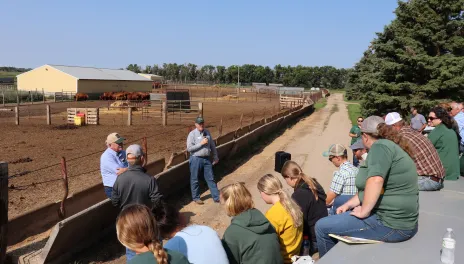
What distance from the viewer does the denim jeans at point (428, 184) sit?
516cm

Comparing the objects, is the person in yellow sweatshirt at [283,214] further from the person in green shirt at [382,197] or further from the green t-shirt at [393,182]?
the green t-shirt at [393,182]

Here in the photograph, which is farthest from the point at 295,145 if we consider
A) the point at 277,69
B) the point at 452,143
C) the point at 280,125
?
the point at 277,69

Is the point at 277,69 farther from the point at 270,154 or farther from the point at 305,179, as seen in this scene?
the point at 305,179

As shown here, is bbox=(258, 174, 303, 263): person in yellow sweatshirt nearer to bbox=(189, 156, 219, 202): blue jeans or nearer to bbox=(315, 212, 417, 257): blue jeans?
bbox=(315, 212, 417, 257): blue jeans

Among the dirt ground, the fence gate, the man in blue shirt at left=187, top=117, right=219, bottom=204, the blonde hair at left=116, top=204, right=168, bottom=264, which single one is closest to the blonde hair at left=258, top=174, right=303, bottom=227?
the dirt ground

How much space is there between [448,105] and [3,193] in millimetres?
7425

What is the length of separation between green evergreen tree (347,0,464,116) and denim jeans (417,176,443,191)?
1356 centimetres

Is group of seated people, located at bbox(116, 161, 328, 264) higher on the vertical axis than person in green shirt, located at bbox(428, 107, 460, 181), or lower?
lower

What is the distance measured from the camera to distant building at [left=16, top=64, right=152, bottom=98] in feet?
171

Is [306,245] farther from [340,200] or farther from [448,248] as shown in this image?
[448,248]

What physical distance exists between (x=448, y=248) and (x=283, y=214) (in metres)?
1.33

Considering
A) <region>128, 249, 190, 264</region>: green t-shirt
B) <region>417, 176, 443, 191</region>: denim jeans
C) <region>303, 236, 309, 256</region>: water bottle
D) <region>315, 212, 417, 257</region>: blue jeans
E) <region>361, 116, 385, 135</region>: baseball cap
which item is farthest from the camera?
<region>417, 176, 443, 191</region>: denim jeans

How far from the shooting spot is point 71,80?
51719 mm

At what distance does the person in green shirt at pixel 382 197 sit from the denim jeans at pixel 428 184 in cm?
174
